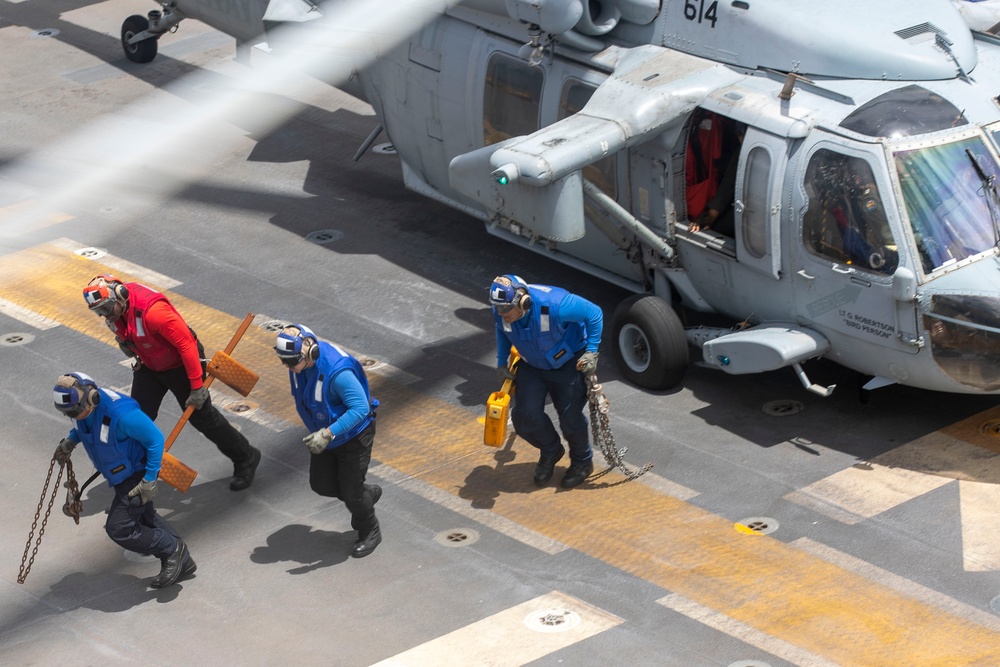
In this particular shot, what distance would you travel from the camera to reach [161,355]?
413 inches

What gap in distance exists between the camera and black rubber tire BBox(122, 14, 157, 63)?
762 inches

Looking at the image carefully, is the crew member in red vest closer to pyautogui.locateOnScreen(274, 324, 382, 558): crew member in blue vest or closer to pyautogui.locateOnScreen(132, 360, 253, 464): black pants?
pyautogui.locateOnScreen(132, 360, 253, 464): black pants

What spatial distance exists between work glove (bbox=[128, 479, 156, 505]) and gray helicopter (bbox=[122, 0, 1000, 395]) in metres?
3.68

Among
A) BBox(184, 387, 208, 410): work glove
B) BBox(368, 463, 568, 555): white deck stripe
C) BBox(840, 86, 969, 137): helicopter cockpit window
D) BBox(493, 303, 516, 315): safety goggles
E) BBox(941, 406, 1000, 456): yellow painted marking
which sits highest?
BBox(840, 86, 969, 137): helicopter cockpit window

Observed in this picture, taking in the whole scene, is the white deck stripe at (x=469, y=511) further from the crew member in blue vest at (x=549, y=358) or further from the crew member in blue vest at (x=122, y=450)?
the crew member in blue vest at (x=122, y=450)

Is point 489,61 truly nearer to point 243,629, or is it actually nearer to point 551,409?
point 551,409

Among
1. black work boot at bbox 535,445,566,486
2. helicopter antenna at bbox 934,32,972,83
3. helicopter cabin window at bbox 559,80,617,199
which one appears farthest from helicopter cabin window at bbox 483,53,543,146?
black work boot at bbox 535,445,566,486

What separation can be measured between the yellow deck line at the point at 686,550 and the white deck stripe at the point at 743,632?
49mm

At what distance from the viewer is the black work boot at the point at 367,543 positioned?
9930mm

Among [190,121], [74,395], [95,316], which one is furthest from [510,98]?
[190,121]

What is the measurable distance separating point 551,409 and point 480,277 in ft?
8.40

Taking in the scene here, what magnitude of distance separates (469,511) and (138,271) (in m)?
5.40

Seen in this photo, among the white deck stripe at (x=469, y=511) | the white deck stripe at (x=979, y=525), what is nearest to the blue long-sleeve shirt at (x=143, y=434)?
the white deck stripe at (x=469, y=511)

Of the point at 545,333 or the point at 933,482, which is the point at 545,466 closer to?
the point at 545,333
